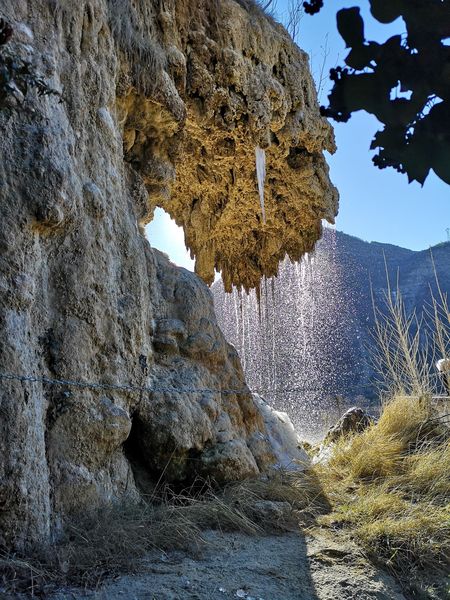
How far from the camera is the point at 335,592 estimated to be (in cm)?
296

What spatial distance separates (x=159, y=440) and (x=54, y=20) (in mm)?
2986

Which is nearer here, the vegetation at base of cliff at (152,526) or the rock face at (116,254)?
the vegetation at base of cliff at (152,526)

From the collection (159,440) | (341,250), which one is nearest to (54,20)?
(159,440)

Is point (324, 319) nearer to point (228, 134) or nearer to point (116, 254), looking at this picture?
point (228, 134)

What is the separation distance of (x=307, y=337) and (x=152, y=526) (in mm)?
26294

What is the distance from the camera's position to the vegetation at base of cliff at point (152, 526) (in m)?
2.50

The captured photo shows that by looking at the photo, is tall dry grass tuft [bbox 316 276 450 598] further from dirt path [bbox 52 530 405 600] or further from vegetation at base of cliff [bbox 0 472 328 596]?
vegetation at base of cliff [bbox 0 472 328 596]

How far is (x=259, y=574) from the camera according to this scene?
2943 mm

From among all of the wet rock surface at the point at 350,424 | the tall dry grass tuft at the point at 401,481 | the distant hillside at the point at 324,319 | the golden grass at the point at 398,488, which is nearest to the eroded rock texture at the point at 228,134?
the distant hillside at the point at 324,319

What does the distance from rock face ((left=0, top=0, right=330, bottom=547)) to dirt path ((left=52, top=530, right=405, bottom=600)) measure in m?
0.61

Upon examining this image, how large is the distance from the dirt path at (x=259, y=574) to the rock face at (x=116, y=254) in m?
0.61

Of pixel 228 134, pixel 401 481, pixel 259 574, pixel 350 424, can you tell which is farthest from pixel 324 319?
pixel 259 574

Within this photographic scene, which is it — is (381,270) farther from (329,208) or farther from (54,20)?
(54,20)

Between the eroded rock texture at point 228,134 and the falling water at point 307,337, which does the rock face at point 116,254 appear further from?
the falling water at point 307,337
